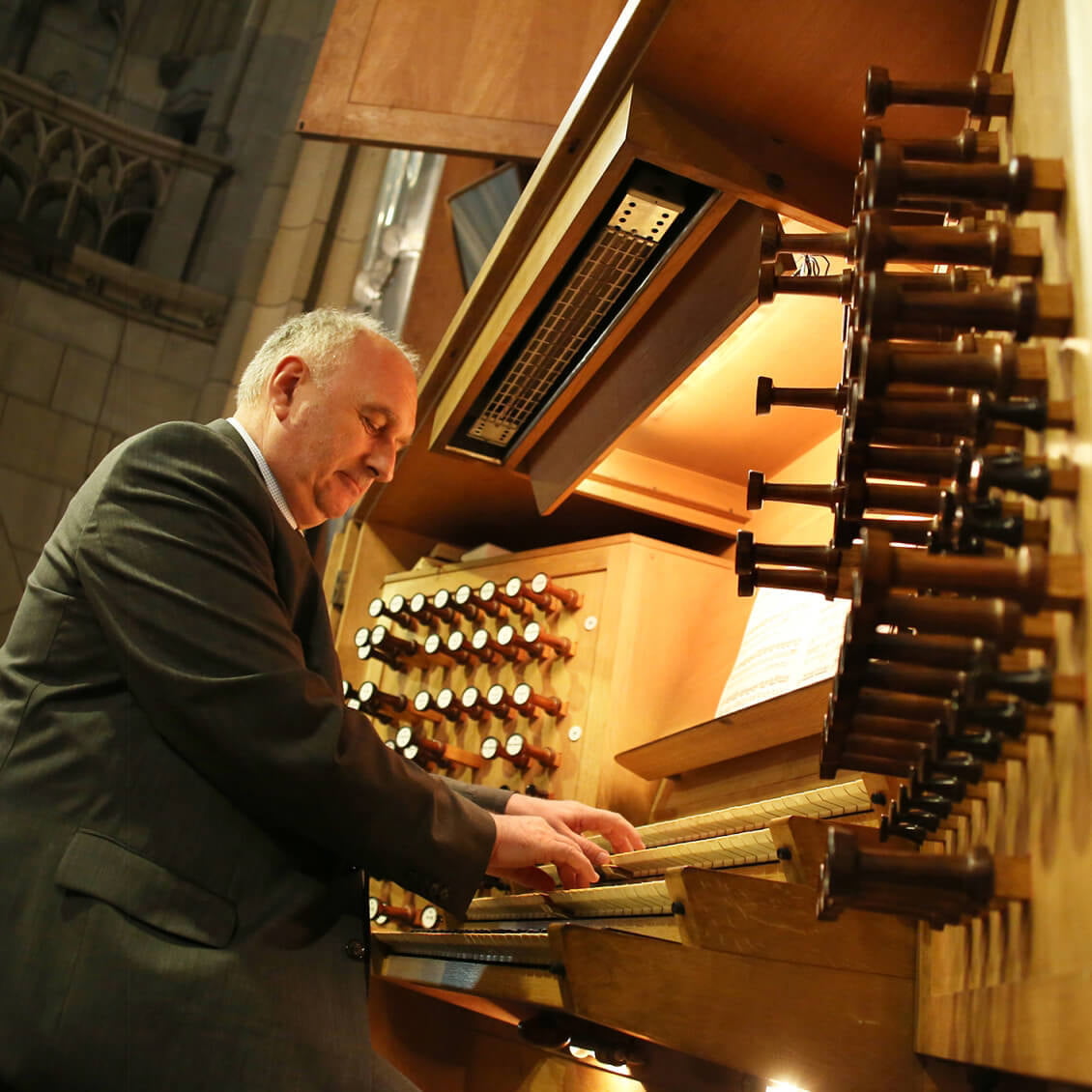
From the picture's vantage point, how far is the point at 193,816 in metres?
1.53

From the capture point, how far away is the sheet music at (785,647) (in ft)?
7.35

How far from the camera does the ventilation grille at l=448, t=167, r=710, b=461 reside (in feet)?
6.60

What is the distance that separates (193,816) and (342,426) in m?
0.82

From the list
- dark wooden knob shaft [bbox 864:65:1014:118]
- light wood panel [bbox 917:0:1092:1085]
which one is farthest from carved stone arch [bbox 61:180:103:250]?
light wood panel [bbox 917:0:1092:1085]

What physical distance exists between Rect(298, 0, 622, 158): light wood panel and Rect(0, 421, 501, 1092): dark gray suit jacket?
2261 mm

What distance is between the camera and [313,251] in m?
7.57

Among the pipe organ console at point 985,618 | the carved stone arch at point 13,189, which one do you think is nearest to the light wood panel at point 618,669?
the pipe organ console at point 985,618

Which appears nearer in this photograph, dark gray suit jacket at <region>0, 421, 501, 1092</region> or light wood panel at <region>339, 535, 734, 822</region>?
dark gray suit jacket at <region>0, 421, 501, 1092</region>

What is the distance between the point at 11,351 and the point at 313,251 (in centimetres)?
196

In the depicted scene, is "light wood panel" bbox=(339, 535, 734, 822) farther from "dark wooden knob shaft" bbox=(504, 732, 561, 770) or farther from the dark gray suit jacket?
the dark gray suit jacket

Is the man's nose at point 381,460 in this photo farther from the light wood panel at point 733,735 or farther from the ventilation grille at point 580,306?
the light wood panel at point 733,735

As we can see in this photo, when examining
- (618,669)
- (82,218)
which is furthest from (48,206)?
(618,669)

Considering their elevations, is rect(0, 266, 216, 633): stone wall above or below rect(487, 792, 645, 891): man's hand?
above

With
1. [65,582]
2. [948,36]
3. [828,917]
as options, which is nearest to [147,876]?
[65,582]
